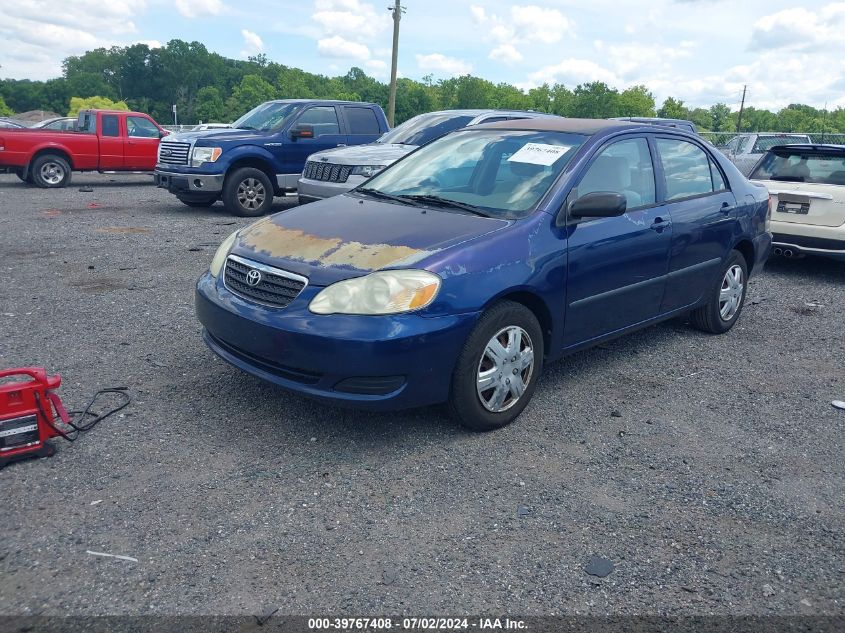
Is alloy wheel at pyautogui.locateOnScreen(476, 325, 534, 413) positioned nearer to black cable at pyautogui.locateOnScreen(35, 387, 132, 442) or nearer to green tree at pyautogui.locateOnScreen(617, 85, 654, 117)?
black cable at pyautogui.locateOnScreen(35, 387, 132, 442)

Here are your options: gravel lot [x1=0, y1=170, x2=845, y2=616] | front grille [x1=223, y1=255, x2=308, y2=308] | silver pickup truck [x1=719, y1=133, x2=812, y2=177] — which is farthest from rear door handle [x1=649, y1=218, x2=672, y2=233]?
silver pickup truck [x1=719, y1=133, x2=812, y2=177]

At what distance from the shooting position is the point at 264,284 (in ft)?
13.2

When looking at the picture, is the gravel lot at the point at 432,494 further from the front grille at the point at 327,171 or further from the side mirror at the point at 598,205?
the front grille at the point at 327,171

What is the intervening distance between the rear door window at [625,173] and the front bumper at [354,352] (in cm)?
149

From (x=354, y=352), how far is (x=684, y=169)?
3299 millimetres

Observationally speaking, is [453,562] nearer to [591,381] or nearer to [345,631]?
[345,631]

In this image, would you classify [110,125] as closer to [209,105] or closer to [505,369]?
[505,369]

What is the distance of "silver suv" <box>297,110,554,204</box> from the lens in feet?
33.0

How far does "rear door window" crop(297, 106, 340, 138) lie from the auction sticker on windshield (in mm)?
8373

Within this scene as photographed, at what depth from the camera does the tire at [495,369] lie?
3941mm

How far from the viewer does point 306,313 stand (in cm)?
374

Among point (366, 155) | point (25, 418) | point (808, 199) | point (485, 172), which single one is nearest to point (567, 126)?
point (485, 172)

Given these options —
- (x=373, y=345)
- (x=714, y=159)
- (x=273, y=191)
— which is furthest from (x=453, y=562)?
(x=273, y=191)

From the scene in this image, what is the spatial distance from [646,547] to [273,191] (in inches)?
415
